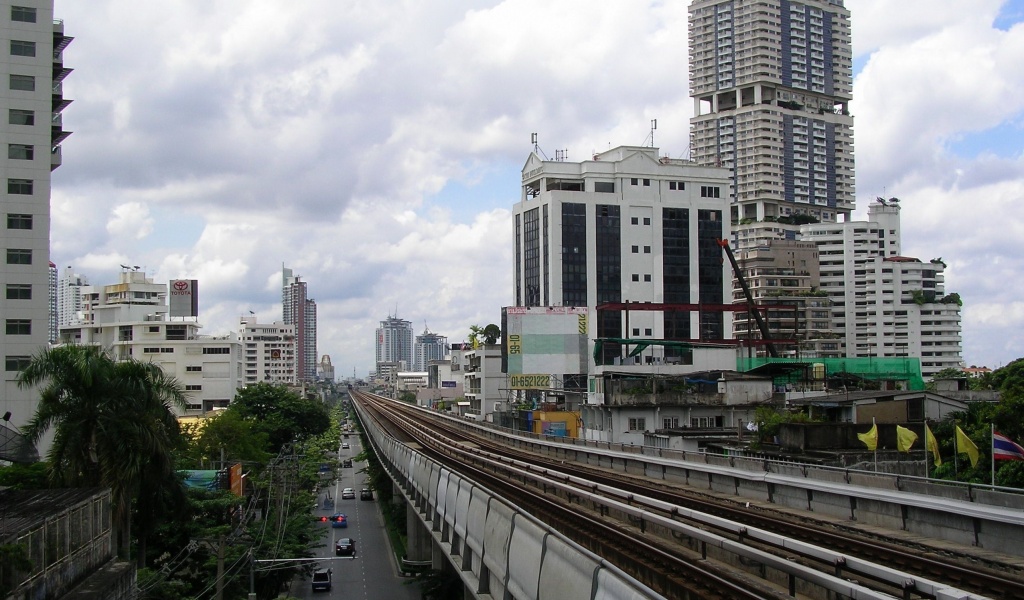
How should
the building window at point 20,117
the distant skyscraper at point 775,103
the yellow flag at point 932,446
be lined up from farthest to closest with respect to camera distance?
the distant skyscraper at point 775,103, the building window at point 20,117, the yellow flag at point 932,446

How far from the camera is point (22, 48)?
4425 cm

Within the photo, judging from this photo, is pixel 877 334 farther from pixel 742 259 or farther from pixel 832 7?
pixel 832 7

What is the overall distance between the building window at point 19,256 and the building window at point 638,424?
1212 inches

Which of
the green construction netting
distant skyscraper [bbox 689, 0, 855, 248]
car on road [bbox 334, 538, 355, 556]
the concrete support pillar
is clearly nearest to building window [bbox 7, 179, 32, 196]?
car on road [bbox 334, 538, 355, 556]

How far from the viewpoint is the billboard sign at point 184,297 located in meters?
85.5

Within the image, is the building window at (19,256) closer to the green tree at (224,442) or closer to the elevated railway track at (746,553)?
the green tree at (224,442)

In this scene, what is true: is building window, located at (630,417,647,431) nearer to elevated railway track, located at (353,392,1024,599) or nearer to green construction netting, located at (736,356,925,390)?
green construction netting, located at (736,356,925,390)

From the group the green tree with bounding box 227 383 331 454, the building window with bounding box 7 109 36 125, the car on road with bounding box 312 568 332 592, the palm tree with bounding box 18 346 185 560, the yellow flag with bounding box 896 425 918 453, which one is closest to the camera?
the palm tree with bounding box 18 346 185 560

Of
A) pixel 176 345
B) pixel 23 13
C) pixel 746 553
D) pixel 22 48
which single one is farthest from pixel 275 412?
pixel 746 553

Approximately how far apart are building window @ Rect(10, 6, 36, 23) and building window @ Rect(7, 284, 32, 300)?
501 inches

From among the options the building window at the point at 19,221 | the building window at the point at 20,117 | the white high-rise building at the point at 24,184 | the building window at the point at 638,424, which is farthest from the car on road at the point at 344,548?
the building window at the point at 20,117

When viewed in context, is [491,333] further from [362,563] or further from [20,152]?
[20,152]

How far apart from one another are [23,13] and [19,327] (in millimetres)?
15047

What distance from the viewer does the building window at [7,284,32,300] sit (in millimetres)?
43219
